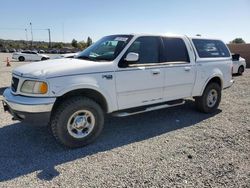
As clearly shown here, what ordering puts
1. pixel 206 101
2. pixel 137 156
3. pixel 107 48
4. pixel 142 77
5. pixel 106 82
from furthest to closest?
pixel 206 101, pixel 107 48, pixel 142 77, pixel 106 82, pixel 137 156

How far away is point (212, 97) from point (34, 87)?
15.3 feet

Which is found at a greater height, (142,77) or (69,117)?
(142,77)

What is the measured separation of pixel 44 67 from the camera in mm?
4281

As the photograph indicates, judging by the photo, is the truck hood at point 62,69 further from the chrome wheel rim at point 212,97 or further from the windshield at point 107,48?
the chrome wheel rim at point 212,97

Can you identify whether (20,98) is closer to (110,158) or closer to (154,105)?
(110,158)

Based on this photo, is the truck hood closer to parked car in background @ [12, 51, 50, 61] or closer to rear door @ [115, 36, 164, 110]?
rear door @ [115, 36, 164, 110]

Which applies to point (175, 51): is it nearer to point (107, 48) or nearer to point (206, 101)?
point (107, 48)

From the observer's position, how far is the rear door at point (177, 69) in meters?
5.44

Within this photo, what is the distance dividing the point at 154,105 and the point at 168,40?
1.47 meters

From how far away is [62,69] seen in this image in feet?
13.4

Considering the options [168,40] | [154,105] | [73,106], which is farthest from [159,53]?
[73,106]

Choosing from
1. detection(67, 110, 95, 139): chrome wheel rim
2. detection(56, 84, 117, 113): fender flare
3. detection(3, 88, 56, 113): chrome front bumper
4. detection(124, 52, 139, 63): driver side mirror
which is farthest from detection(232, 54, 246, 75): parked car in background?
detection(3, 88, 56, 113): chrome front bumper

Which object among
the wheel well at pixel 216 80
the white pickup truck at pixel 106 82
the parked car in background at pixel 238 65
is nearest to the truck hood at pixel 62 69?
the white pickup truck at pixel 106 82

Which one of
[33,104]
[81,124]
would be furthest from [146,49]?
[33,104]
